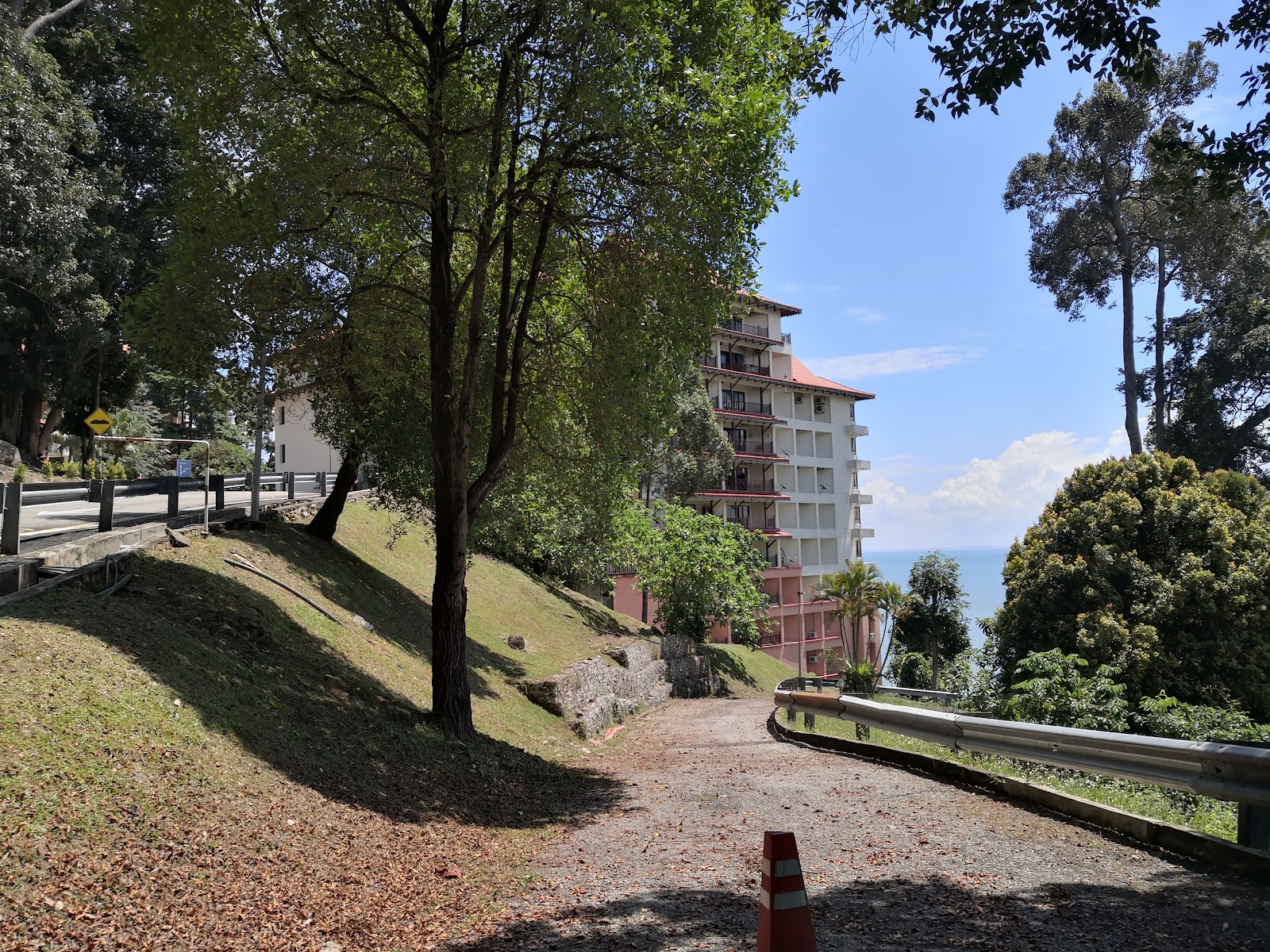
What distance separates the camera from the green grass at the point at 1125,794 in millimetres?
6547

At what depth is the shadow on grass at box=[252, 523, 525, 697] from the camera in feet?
55.3

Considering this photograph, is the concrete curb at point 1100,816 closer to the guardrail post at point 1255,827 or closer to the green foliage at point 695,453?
the guardrail post at point 1255,827

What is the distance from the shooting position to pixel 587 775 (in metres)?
11.9

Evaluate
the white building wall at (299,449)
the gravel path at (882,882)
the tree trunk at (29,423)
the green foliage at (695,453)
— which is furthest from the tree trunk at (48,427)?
the gravel path at (882,882)

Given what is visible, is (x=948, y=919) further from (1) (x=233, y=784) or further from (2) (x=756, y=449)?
(2) (x=756, y=449)

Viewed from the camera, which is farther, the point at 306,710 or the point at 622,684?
the point at 622,684

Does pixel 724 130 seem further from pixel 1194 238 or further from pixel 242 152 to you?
pixel 1194 238

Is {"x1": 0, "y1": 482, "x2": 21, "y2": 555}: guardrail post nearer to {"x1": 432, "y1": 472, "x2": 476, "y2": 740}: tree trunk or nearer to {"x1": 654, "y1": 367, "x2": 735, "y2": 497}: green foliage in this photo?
{"x1": 432, "y1": 472, "x2": 476, "y2": 740}: tree trunk

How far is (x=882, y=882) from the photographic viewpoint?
17.9ft

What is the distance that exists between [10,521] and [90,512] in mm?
12045

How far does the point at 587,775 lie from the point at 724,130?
846 cm

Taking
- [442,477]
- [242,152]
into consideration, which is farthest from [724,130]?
[242,152]

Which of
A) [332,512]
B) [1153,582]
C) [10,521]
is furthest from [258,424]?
[1153,582]

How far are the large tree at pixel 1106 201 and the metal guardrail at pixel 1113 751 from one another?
27.9 metres
